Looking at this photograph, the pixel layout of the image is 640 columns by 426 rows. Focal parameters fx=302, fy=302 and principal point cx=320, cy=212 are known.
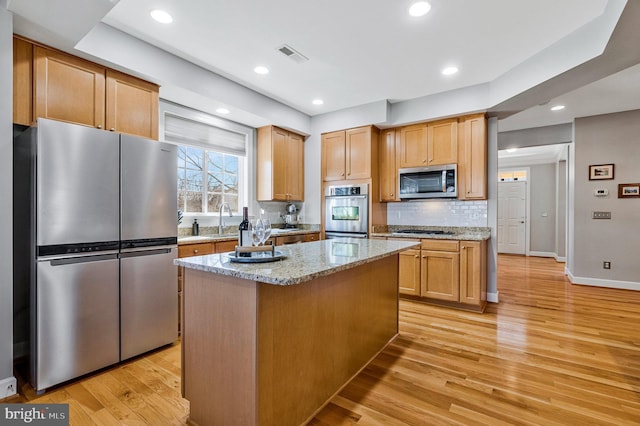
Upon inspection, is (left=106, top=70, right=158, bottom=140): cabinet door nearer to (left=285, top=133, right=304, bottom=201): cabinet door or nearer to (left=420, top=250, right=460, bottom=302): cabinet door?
(left=285, top=133, right=304, bottom=201): cabinet door

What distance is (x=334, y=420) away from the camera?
1.75m

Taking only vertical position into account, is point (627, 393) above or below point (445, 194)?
below

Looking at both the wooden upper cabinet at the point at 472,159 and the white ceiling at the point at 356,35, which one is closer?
the white ceiling at the point at 356,35

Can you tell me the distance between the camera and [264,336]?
1434 millimetres

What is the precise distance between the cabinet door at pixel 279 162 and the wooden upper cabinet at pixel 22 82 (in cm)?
265

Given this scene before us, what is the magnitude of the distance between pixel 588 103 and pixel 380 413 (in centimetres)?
505

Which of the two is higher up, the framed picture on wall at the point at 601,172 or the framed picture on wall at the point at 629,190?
the framed picture on wall at the point at 601,172

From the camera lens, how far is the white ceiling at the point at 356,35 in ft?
7.52

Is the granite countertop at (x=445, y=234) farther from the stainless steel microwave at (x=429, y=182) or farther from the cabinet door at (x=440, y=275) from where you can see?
the stainless steel microwave at (x=429, y=182)

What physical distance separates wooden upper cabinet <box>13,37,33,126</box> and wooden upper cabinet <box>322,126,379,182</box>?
3.44 meters

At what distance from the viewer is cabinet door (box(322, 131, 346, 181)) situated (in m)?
4.67

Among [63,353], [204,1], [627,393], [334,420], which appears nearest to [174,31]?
[204,1]

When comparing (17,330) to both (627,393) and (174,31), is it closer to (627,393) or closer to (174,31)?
(174,31)

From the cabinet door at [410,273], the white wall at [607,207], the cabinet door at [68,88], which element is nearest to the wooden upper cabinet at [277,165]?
the cabinet door at [410,273]
